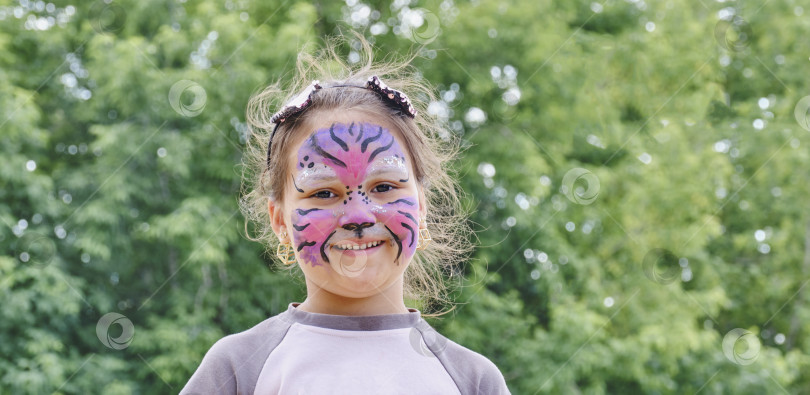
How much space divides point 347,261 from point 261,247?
20.4 feet

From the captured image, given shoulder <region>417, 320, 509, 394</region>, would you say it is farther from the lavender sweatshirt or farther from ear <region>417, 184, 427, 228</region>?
ear <region>417, 184, 427, 228</region>

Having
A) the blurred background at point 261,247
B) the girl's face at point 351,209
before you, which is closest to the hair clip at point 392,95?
the girl's face at point 351,209

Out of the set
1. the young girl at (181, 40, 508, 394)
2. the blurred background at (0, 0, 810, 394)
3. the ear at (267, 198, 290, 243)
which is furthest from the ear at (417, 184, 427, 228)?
the blurred background at (0, 0, 810, 394)

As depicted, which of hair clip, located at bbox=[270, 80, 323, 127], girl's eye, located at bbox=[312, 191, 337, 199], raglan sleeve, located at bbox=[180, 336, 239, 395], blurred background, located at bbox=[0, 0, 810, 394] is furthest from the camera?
blurred background, located at bbox=[0, 0, 810, 394]

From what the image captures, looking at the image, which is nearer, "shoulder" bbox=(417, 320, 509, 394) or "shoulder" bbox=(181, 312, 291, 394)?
"shoulder" bbox=(181, 312, 291, 394)

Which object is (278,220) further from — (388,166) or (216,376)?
(216,376)

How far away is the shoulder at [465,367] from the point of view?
213 cm

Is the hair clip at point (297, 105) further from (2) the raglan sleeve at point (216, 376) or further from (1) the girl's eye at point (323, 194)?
(2) the raglan sleeve at point (216, 376)

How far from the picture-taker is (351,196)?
2.07 meters

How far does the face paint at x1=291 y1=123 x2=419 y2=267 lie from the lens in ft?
6.75

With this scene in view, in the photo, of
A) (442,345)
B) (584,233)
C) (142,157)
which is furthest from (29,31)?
(442,345)

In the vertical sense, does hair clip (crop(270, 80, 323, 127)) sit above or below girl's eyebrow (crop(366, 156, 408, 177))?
above

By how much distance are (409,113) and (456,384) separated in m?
0.67

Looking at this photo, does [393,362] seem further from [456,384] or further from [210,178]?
[210,178]
